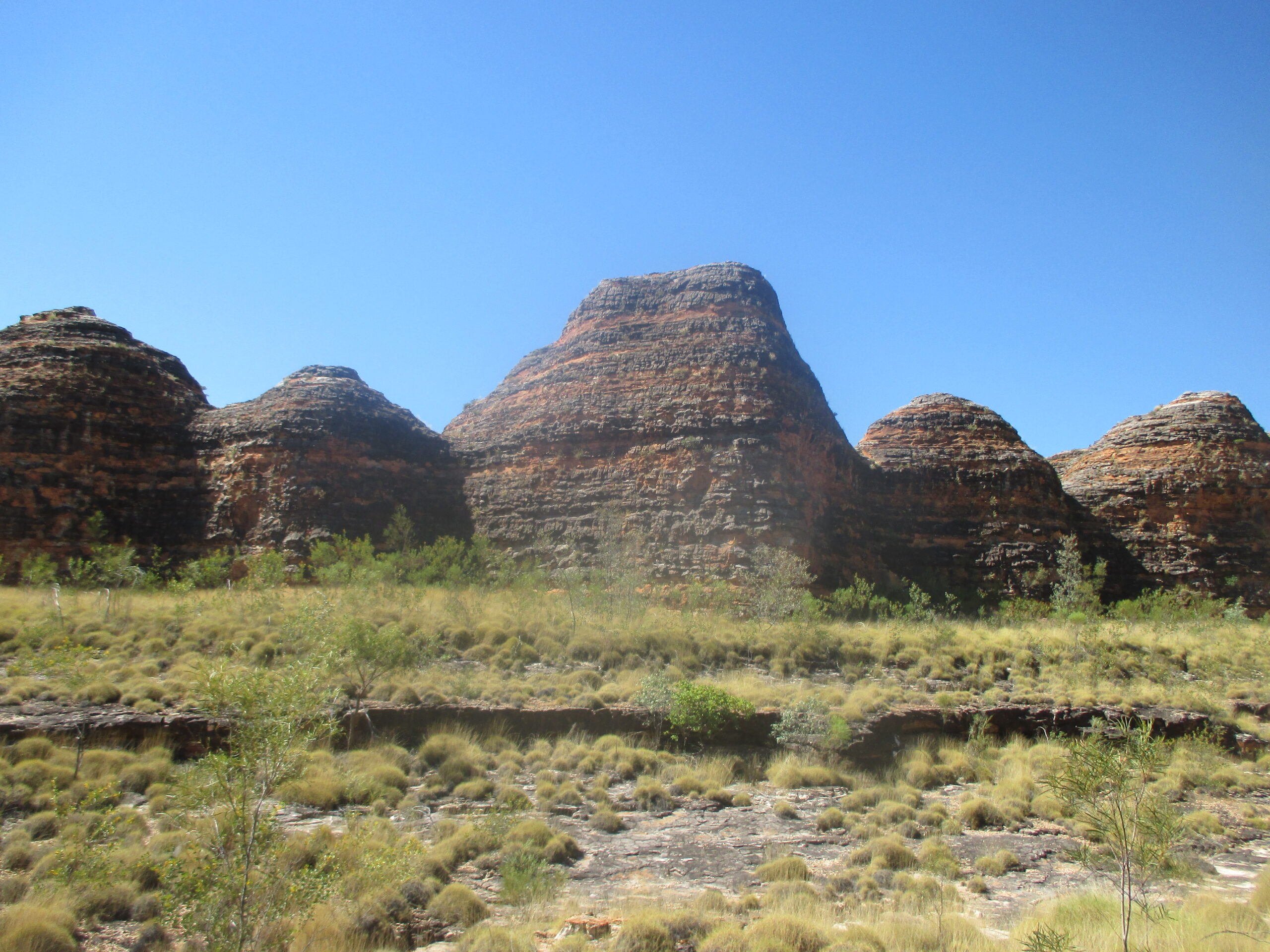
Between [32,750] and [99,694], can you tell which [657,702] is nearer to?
[99,694]

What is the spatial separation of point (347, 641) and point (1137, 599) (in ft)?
97.1

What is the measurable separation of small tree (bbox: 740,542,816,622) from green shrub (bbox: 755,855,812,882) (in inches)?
469

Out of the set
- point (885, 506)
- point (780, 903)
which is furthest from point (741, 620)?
point (780, 903)

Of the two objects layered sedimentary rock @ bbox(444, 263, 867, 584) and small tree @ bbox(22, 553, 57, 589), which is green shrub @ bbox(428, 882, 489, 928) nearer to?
layered sedimentary rock @ bbox(444, 263, 867, 584)

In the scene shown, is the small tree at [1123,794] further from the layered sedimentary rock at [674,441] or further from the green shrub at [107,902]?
the layered sedimentary rock at [674,441]

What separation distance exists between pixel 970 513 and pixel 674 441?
46.2ft

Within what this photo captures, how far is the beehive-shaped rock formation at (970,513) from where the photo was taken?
2978cm

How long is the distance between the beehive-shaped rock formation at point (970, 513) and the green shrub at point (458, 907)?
2396 centimetres

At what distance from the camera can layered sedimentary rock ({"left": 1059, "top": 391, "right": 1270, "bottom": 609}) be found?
99.8 ft

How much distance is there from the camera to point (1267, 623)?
27.4 meters

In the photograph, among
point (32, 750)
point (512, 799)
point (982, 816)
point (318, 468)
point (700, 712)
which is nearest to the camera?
point (32, 750)

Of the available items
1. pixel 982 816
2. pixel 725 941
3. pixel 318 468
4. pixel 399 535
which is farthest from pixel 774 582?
pixel 318 468

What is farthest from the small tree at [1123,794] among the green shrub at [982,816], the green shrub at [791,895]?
the green shrub at [982,816]

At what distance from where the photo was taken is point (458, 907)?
8625mm
